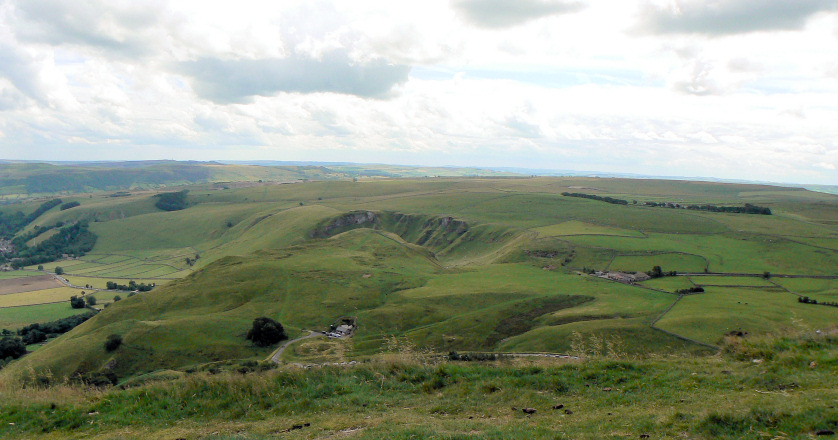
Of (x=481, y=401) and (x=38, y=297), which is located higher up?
(x=481, y=401)

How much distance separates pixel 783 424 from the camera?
13609 mm

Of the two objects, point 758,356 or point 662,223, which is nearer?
point 758,356

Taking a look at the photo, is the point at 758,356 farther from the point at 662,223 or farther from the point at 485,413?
the point at 662,223

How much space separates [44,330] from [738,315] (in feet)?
442

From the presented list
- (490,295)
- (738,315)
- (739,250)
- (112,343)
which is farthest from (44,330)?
(739,250)

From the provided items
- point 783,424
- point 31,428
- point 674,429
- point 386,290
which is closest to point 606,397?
point 674,429

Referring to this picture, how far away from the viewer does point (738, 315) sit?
66688 mm

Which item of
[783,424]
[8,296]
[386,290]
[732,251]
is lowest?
[8,296]

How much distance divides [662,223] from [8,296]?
223m

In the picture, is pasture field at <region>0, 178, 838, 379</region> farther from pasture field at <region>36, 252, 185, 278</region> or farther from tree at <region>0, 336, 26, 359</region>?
tree at <region>0, 336, 26, 359</region>

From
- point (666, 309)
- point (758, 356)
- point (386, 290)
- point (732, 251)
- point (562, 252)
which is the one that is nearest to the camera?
point (758, 356)

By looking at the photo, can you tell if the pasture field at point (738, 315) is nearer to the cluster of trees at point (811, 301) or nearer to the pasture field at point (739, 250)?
the cluster of trees at point (811, 301)

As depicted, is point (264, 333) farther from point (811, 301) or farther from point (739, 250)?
point (739, 250)

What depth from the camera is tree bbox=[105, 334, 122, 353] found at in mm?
66062
